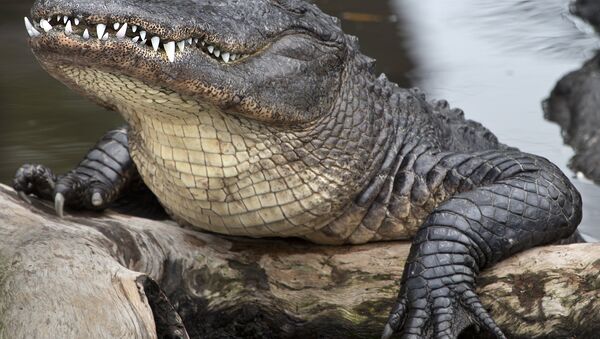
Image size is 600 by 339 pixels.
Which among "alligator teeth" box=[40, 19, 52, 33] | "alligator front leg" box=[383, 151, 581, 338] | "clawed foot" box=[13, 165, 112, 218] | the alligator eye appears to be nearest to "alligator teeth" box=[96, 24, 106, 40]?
the alligator eye

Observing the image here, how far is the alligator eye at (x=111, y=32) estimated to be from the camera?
3.35m

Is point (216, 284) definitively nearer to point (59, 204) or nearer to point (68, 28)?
point (59, 204)

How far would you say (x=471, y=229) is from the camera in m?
3.92

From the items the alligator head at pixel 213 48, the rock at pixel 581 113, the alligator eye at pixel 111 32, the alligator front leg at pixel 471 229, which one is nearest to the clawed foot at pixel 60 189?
the alligator head at pixel 213 48

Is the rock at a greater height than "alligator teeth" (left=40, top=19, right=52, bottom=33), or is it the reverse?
"alligator teeth" (left=40, top=19, right=52, bottom=33)

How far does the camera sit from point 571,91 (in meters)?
7.75

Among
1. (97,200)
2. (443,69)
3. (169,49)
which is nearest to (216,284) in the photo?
(97,200)

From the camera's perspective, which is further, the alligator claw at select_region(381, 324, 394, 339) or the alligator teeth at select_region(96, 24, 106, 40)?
the alligator claw at select_region(381, 324, 394, 339)

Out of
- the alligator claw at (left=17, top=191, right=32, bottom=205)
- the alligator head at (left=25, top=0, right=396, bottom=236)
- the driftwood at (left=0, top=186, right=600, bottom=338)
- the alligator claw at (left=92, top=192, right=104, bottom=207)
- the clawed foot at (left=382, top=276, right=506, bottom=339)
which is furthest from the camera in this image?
the alligator claw at (left=92, top=192, right=104, bottom=207)

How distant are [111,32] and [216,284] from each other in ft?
4.17

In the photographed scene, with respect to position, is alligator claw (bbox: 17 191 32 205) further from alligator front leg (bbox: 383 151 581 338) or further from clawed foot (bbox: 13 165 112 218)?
alligator front leg (bbox: 383 151 581 338)

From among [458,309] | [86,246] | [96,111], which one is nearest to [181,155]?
[86,246]

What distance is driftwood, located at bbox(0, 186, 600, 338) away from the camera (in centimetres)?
331

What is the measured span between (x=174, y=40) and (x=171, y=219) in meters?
1.32
